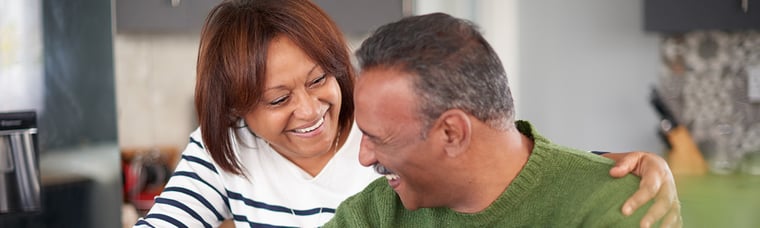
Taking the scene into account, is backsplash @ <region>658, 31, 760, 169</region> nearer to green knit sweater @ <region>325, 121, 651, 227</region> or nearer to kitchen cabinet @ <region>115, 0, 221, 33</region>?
kitchen cabinet @ <region>115, 0, 221, 33</region>

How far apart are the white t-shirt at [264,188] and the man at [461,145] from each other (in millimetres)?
411

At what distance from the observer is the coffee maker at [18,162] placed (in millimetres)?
2836

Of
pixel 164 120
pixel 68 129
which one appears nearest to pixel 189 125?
pixel 164 120

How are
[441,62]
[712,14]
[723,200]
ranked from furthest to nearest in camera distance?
[712,14] → [723,200] → [441,62]

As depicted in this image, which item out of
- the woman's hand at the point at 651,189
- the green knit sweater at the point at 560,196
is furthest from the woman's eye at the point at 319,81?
the woman's hand at the point at 651,189

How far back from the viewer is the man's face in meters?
1.33

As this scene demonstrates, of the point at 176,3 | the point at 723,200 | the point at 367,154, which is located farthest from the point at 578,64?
the point at 367,154

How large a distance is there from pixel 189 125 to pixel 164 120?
0.34 ft

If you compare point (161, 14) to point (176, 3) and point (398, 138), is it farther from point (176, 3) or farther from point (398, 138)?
point (398, 138)

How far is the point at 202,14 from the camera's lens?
358cm

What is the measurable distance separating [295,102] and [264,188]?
0.87 ft

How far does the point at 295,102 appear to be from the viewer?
1.79 meters

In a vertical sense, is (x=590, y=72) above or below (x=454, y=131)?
below

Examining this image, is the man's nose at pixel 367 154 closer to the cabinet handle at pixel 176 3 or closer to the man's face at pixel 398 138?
the man's face at pixel 398 138
